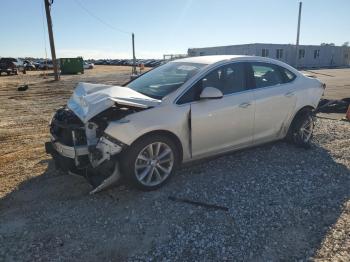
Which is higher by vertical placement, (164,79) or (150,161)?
(164,79)

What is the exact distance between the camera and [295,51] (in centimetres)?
4612

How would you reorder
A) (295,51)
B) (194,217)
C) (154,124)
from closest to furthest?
(194,217), (154,124), (295,51)

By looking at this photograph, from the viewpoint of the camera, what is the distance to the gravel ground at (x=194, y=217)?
330 centimetres

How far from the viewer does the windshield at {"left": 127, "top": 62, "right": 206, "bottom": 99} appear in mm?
4812

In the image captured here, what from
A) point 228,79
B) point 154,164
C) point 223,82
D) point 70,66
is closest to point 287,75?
point 228,79

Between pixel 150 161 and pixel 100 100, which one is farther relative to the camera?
pixel 150 161

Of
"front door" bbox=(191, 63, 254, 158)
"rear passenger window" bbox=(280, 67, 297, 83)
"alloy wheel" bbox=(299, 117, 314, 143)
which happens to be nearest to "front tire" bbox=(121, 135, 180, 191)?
"front door" bbox=(191, 63, 254, 158)

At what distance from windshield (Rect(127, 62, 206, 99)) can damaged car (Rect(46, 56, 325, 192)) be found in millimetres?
19

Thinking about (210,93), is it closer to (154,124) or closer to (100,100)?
(154,124)

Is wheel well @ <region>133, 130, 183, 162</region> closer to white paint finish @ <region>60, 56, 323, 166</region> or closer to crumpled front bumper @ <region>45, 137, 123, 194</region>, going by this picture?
white paint finish @ <region>60, 56, 323, 166</region>

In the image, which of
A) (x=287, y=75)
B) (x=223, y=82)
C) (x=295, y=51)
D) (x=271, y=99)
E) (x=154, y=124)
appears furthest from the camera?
(x=295, y=51)

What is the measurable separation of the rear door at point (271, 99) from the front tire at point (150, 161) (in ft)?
5.40

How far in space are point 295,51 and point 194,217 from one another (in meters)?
46.7

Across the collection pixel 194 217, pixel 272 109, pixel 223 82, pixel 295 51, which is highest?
pixel 295 51
